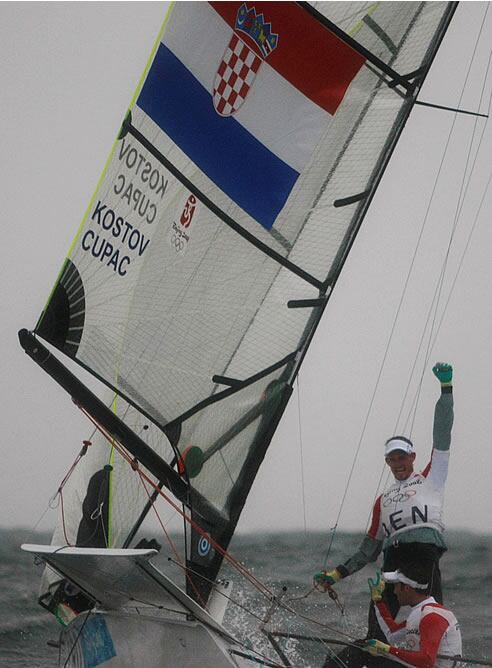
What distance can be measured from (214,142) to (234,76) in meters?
0.24

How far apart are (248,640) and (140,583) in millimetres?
715

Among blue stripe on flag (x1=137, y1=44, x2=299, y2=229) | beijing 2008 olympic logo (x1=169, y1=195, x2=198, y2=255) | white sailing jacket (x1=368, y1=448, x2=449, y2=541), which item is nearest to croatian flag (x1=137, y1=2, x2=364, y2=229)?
blue stripe on flag (x1=137, y1=44, x2=299, y2=229)

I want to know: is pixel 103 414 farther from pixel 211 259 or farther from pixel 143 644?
pixel 143 644

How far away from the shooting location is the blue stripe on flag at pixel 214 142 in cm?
405

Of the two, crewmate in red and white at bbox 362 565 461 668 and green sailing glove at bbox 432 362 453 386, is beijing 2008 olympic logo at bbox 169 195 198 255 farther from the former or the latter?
crewmate in red and white at bbox 362 565 461 668

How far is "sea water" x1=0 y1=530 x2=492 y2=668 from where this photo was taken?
16.8 feet

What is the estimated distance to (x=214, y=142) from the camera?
4.14 m

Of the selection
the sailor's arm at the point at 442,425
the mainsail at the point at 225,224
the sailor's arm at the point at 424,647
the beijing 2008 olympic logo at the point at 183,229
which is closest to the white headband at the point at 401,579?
the sailor's arm at the point at 424,647

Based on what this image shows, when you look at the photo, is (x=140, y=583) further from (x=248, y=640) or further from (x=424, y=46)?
(x=424, y=46)

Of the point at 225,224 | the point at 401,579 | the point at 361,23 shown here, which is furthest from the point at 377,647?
the point at 361,23

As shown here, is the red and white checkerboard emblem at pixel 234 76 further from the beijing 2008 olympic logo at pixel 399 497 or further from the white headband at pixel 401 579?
the white headband at pixel 401 579

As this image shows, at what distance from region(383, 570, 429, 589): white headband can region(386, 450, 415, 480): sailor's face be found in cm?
35

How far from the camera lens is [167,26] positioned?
13.1 feet

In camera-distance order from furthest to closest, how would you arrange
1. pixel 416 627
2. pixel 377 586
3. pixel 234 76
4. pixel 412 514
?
pixel 234 76 → pixel 412 514 → pixel 377 586 → pixel 416 627
